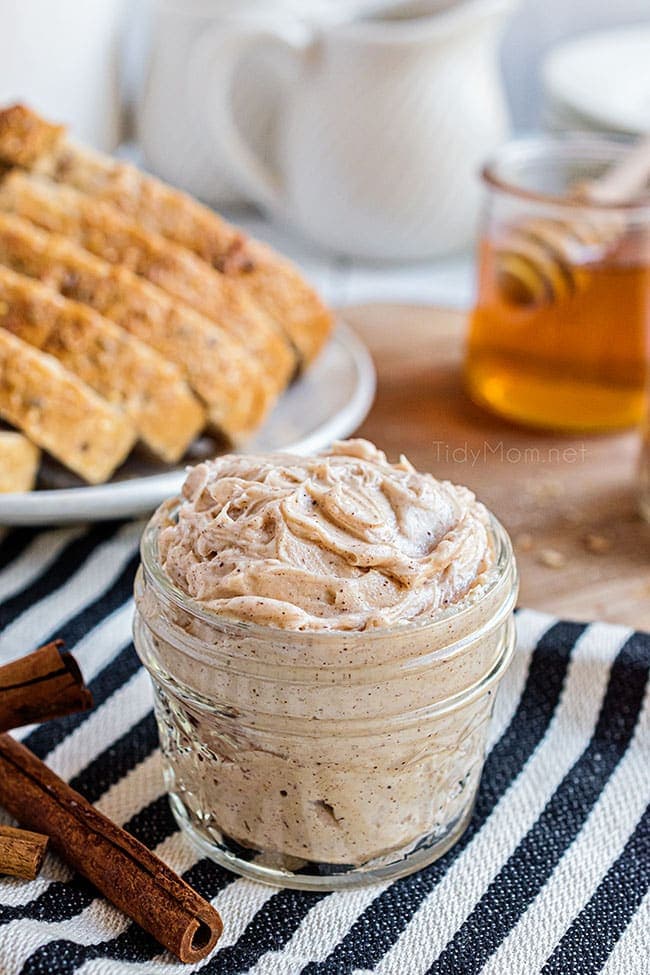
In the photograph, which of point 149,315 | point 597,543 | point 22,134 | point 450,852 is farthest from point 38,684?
Result: point 22,134

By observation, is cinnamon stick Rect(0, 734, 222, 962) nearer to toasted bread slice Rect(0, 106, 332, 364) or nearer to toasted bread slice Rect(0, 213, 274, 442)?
toasted bread slice Rect(0, 213, 274, 442)

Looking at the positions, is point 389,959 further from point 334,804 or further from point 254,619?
point 254,619

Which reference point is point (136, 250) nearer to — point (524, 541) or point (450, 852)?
point (524, 541)

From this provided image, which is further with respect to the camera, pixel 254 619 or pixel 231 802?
pixel 231 802

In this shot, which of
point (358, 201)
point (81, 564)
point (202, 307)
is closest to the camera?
point (81, 564)

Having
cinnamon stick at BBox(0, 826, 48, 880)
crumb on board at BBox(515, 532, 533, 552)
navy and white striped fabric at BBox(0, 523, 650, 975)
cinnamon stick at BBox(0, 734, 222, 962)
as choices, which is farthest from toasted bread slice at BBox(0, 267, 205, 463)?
cinnamon stick at BBox(0, 826, 48, 880)

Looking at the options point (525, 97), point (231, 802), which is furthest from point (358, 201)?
point (231, 802)

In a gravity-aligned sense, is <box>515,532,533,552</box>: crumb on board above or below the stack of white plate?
below
